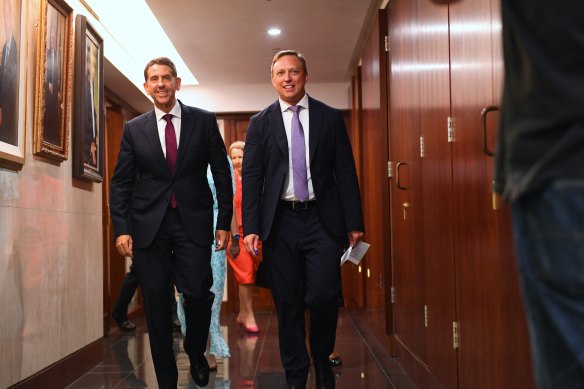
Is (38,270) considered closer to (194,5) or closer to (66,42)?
(66,42)

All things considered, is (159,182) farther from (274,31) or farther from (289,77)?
(274,31)

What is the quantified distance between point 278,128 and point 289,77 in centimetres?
25

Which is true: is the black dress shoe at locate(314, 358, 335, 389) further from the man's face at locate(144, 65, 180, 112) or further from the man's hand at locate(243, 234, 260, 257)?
the man's face at locate(144, 65, 180, 112)

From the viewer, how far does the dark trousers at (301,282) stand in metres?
3.33

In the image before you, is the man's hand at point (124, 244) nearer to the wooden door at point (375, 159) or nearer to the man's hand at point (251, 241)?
the man's hand at point (251, 241)

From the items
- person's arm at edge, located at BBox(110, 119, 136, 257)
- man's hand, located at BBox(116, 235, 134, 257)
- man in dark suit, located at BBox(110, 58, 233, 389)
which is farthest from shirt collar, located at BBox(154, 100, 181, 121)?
man's hand, located at BBox(116, 235, 134, 257)

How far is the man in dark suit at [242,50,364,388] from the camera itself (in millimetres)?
3350

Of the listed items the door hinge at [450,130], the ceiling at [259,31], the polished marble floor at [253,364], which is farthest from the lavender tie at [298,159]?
the ceiling at [259,31]

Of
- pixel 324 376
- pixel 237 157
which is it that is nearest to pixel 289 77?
pixel 324 376

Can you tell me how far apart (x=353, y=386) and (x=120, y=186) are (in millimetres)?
1621

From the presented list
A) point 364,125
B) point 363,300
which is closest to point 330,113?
point 364,125

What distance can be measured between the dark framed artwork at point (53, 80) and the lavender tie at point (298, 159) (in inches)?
54.2

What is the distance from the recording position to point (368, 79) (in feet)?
19.7

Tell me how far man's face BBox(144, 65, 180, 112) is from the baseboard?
4.98 ft
